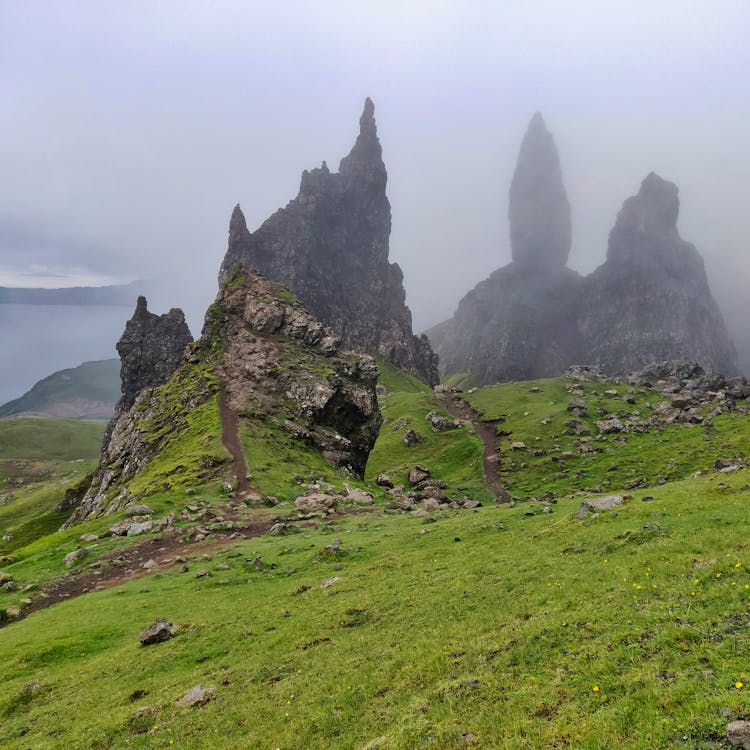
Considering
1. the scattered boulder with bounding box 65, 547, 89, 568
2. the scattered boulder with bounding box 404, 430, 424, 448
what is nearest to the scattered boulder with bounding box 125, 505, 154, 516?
Result: the scattered boulder with bounding box 65, 547, 89, 568

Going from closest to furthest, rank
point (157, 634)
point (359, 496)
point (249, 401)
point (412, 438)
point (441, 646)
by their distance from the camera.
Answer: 1. point (441, 646)
2. point (157, 634)
3. point (359, 496)
4. point (249, 401)
5. point (412, 438)

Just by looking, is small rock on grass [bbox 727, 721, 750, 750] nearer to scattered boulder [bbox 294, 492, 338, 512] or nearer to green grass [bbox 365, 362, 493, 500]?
scattered boulder [bbox 294, 492, 338, 512]

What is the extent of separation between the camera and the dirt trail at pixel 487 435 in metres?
98.1

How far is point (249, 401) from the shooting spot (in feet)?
295

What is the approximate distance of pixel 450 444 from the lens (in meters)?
132

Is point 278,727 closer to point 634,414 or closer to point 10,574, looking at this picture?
point 10,574

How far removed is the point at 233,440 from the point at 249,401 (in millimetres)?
14659

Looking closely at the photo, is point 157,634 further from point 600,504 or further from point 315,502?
point 315,502

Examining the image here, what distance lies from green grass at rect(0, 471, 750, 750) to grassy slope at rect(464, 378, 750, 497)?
5450cm

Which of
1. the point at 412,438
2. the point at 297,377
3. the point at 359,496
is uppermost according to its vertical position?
the point at 297,377

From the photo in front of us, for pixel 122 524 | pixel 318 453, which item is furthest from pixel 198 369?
pixel 122 524

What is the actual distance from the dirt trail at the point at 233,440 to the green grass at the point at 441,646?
85.6 ft

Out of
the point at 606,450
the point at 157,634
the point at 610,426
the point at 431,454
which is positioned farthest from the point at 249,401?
the point at 610,426

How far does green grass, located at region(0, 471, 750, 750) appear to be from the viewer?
13.1 metres
